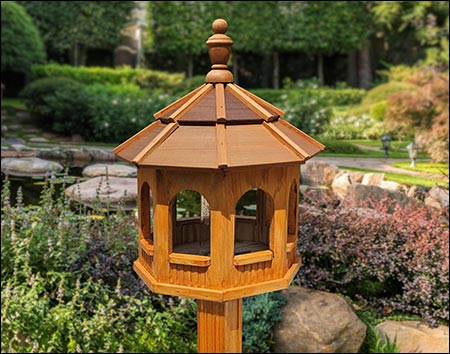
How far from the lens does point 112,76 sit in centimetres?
1476

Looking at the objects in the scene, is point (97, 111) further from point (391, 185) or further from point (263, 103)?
point (263, 103)

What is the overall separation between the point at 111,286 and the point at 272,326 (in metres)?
1.19

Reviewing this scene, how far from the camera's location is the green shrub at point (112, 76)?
46.3 feet

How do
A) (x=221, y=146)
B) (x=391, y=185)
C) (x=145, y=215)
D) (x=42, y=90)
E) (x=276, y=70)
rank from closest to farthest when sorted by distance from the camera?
1. (x=221, y=146)
2. (x=145, y=215)
3. (x=391, y=185)
4. (x=42, y=90)
5. (x=276, y=70)

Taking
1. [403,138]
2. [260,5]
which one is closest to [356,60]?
[260,5]

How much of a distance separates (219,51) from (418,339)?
303 centimetres

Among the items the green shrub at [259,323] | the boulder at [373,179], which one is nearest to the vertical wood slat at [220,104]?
the green shrub at [259,323]

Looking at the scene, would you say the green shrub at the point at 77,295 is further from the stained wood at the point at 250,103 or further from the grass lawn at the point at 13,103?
the grass lawn at the point at 13,103

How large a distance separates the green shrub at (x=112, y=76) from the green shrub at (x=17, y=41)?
364mm

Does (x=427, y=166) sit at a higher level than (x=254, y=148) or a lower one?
lower

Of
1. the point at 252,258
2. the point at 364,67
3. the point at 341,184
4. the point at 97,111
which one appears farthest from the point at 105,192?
the point at 364,67

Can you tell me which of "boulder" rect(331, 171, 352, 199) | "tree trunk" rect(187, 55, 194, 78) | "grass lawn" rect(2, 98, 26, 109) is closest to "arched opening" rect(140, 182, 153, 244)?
"boulder" rect(331, 171, 352, 199)

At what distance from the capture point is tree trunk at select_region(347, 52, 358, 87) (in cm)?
1886

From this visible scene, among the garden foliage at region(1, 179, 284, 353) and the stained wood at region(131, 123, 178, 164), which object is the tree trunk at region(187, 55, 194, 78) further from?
the stained wood at region(131, 123, 178, 164)
